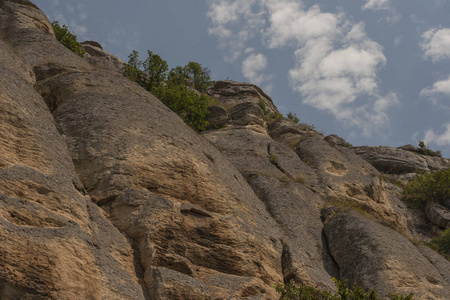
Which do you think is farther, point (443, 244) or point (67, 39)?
point (67, 39)

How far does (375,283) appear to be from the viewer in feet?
55.1

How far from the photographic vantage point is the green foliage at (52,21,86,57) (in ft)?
111

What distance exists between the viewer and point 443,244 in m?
25.9

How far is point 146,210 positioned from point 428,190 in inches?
948

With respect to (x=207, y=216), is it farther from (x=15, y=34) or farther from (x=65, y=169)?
(x=15, y=34)

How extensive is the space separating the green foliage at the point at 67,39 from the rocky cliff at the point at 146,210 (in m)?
8.47

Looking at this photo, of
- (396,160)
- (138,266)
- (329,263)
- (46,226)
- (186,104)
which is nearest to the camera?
(46,226)

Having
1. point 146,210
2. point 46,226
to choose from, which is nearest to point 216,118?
point 146,210

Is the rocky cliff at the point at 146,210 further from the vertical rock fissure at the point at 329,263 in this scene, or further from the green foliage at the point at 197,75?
the green foliage at the point at 197,75

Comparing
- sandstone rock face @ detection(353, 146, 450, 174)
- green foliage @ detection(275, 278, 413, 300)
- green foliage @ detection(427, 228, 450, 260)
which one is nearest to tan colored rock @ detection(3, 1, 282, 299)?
green foliage @ detection(275, 278, 413, 300)

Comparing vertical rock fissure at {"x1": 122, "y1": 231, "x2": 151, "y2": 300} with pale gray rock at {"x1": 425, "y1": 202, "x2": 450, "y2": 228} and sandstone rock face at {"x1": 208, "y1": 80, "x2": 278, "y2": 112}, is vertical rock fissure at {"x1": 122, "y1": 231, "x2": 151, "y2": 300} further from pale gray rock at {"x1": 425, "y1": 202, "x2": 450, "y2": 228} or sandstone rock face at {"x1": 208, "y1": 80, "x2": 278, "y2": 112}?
sandstone rock face at {"x1": 208, "y1": 80, "x2": 278, "y2": 112}

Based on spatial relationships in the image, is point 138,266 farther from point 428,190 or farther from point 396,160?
point 396,160

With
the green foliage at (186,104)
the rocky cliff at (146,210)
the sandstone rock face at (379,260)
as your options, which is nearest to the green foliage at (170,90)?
the green foliage at (186,104)

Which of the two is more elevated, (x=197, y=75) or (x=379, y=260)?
(x=197, y=75)
